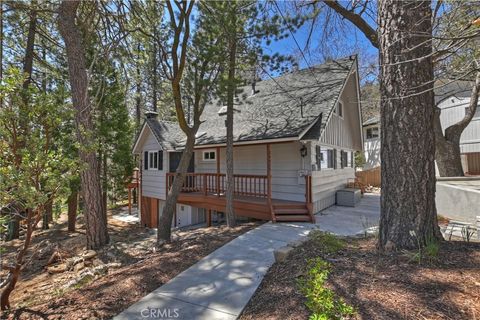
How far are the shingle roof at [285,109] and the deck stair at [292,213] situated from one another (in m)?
2.34

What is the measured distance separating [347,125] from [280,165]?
→ 531cm

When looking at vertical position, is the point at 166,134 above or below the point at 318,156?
above

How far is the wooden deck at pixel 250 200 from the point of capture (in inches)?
322

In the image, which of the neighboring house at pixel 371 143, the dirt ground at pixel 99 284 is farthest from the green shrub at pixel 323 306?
the neighboring house at pixel 371 143

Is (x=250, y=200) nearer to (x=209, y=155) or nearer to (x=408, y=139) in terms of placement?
(x=209, y=155)

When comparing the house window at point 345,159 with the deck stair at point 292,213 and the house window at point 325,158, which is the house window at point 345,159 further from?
the deck stair at point 292,213

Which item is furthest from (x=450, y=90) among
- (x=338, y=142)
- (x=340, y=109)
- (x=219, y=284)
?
(x=219, y=284)

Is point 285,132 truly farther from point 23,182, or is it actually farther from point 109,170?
point 109,170

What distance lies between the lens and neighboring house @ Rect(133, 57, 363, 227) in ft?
27.8

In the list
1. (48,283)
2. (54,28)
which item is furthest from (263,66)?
(54,28)

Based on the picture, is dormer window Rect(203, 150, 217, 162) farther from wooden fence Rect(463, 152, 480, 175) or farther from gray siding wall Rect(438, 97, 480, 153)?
wooden fence Rect(463, 152, 480, 175)

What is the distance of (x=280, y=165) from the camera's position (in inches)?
385

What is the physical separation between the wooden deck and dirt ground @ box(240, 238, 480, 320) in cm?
435

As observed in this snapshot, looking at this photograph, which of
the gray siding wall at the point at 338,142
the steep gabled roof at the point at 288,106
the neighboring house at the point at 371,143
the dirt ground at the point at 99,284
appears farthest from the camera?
the neighboring house at the point at 371,143
